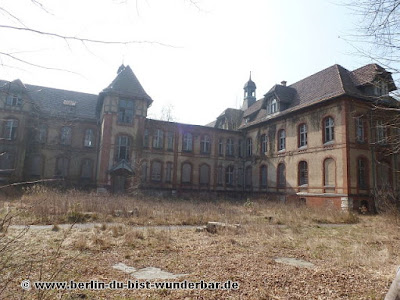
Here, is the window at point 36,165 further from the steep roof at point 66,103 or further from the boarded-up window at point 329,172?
the boarded-up window at point 329,172

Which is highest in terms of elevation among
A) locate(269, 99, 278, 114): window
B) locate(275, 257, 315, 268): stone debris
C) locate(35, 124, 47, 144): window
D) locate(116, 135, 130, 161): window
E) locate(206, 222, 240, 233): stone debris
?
locate(269, 99, 278, 114): window

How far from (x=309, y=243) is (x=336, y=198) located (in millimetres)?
13005

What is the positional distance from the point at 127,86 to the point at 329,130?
1819cm

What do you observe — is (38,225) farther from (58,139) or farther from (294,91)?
(294,91)

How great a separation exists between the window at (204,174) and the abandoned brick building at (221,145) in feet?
0.35

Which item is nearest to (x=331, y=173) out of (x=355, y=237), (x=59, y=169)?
(x=355, y=237)

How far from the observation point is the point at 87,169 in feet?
92.4

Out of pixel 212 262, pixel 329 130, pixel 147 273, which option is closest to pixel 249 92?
pixel 329 130

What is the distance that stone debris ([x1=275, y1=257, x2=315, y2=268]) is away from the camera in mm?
5730

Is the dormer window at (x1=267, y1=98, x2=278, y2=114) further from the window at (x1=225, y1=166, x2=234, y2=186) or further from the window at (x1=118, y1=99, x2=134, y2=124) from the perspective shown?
the window at (x1=118, y1=99, x2=134, y2=124)

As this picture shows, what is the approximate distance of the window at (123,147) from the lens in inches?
989

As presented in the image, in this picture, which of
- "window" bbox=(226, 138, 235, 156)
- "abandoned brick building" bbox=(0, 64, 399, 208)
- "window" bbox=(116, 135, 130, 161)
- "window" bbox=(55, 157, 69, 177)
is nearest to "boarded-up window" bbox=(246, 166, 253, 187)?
"abandoned brick building" bbox=(0, 64, 399, 208)

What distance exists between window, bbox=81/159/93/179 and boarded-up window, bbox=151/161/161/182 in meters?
6.69

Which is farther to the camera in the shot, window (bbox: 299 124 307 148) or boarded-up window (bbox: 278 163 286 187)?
boarded-up window (bbox: 278 163 286 187)
